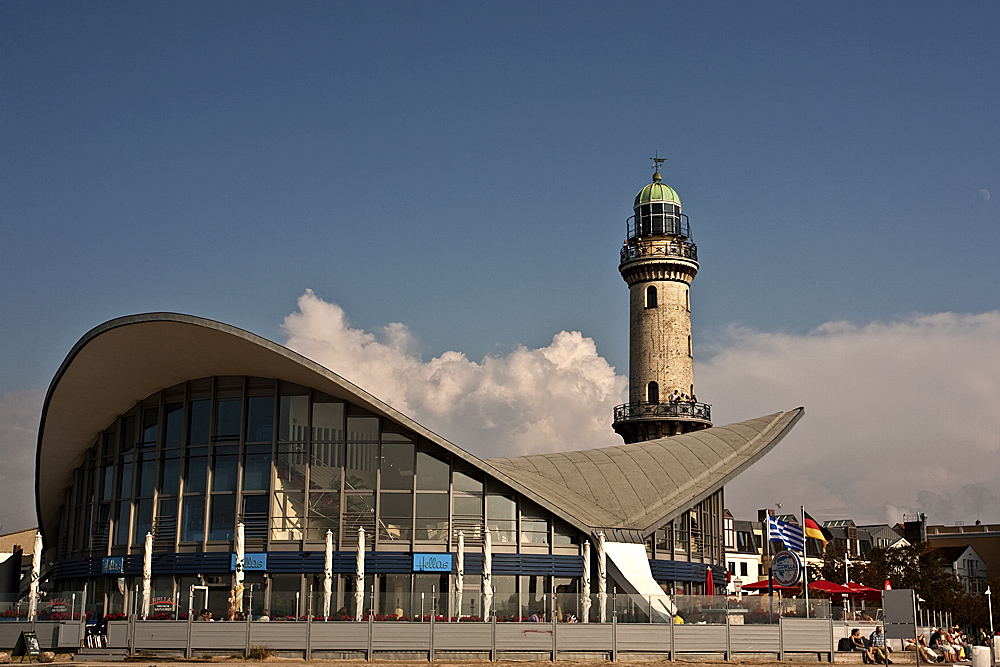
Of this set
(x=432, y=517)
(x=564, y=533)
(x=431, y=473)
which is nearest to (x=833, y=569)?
(x=564, y=533)

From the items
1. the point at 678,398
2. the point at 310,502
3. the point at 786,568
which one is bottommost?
the point at 786,568

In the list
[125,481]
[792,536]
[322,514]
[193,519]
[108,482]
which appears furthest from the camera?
[792,536]

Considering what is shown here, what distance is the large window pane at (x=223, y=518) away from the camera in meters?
40.2

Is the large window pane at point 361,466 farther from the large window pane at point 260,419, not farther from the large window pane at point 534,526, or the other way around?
the large window pane at point 534,526

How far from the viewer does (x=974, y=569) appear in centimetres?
11419

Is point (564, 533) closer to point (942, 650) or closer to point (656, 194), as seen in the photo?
point (942, 650)

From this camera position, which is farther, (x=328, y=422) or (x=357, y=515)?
(x=328, y=422)

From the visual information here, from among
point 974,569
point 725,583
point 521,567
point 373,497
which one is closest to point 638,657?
point 521,567

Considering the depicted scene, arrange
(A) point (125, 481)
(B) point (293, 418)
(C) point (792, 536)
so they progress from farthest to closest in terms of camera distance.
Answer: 1. (C) point (792, 536)
2. (A) point (125, 481)
3. (B) point (293, 418)

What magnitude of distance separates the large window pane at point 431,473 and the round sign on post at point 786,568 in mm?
11931

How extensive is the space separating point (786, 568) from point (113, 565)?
24.8 meters

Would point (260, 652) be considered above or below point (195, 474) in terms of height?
below

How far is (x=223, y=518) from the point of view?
40.4 meters

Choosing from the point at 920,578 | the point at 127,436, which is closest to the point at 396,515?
the point at 127,436
